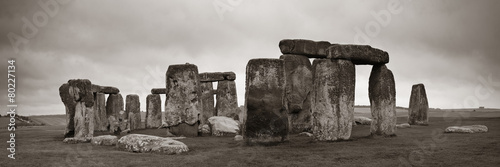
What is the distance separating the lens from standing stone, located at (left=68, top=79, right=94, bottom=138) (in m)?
13.8

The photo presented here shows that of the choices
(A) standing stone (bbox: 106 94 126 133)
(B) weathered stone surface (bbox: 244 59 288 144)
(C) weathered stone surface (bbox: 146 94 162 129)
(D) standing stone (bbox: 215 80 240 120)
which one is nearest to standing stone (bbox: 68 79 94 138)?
(B) weathered stone surface (bbox: 244 59 288 144)

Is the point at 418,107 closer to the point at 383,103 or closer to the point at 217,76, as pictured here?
the point at 383,103

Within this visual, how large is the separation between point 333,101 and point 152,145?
203 inches

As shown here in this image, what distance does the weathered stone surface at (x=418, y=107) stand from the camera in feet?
66.8

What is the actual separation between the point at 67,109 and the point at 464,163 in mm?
14084

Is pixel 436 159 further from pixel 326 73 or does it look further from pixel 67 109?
pixel 67 109

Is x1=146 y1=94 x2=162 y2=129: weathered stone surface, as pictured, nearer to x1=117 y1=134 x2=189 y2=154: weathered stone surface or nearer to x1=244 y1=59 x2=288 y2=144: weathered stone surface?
x1=117 y1=134 x2=189 y2=154: weathered stone surface

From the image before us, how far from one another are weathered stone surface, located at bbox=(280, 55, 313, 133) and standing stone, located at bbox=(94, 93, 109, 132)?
10488mm

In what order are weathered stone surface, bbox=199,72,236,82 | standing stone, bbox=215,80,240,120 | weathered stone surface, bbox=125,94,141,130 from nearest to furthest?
standing stone, bbox=215,80,240,120 < weathered stone surface, bbox=199,72,236,82 < weathered stone surface, bbox=125,94,141,130

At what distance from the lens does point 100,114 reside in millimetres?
22125

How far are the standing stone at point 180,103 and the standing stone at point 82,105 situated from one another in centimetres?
303

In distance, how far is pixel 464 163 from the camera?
8.03 m

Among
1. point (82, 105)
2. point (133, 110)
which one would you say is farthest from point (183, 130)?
point (133, 110)

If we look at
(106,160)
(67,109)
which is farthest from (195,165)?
(67,109)
